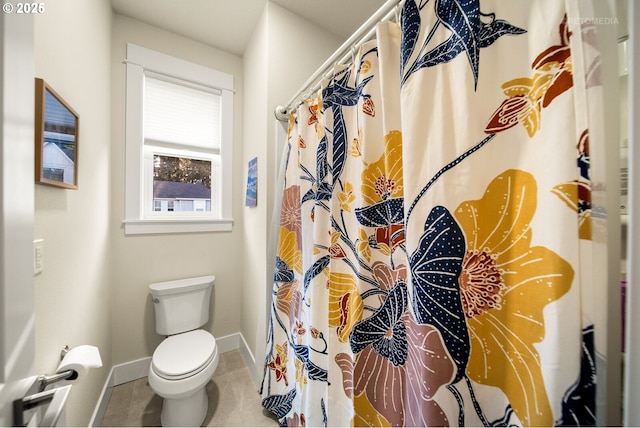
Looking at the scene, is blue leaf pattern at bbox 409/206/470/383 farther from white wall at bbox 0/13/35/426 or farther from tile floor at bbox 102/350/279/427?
tile floor at bbox 102/350/279/427

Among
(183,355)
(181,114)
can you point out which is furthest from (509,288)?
(181,114)

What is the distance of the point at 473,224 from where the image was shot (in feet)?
1.63

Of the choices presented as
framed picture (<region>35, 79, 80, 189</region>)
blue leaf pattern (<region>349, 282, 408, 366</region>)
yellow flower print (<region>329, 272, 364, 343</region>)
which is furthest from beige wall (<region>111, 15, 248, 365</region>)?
blue leaf pattern (<region>349, 282, 408, 366</region>)

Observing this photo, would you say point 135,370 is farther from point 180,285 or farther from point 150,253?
point 150,253

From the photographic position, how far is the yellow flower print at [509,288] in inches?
16.2

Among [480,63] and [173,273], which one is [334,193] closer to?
[480,63]

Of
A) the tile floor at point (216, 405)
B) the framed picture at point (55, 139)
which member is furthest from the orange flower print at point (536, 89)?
the tile floor at point (216, 405)

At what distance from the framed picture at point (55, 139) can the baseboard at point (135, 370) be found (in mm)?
1219

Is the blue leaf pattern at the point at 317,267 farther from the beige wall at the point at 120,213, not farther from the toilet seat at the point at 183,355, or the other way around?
the toilet seat at the point at 183,355

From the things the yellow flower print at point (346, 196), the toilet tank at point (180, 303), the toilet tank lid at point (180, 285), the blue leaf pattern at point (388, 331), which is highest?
the yellow flower print at point (346, 196)

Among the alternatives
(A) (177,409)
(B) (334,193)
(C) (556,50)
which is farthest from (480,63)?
(A) (177,409)

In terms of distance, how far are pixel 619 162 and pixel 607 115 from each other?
0.29 feet

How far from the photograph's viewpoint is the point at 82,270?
100 centimetres

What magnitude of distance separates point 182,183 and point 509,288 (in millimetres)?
2058
